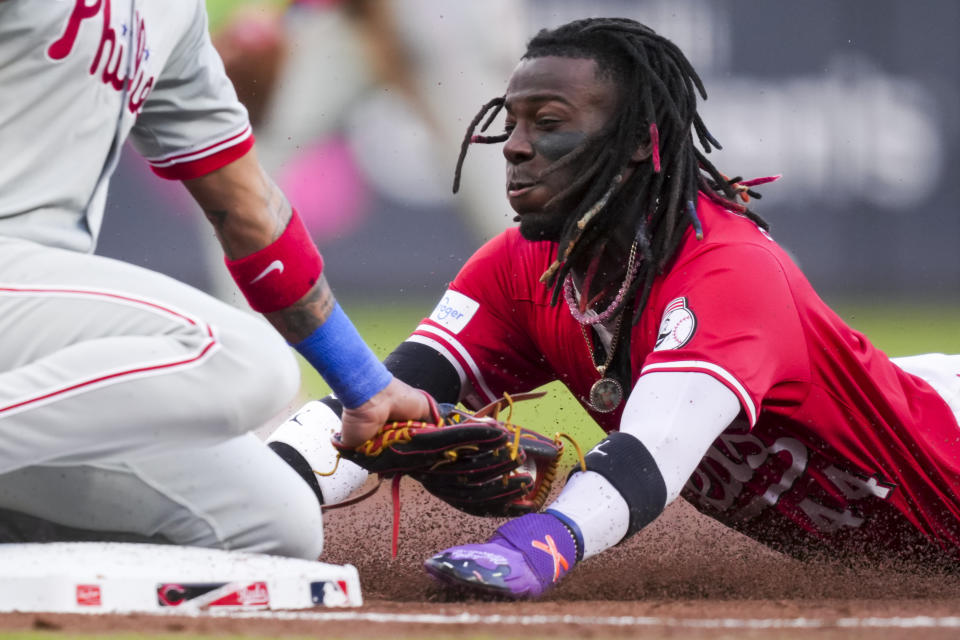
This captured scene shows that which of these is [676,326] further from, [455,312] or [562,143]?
A: [455,312]

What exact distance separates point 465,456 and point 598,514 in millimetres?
332

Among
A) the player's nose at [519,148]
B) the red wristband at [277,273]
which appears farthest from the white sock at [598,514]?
the player's nose at [519,148]

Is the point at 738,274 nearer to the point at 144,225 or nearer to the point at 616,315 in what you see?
the point at 616,315

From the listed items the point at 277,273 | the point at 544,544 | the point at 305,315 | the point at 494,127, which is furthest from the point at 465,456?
the point at 494,127

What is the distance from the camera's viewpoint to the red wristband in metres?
2.75

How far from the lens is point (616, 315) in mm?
3133

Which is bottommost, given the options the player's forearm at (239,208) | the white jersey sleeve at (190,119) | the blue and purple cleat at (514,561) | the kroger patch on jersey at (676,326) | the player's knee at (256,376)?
the blue and purple cleat at (514,561)

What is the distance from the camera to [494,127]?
27.1 feet

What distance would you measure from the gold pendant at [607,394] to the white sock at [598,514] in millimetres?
503

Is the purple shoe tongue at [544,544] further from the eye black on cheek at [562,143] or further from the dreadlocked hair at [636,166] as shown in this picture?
the eye black on cheek at [562,143]

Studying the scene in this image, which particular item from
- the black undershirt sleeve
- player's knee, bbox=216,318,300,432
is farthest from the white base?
the black undershirt sleeve

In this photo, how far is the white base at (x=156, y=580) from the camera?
2.30m

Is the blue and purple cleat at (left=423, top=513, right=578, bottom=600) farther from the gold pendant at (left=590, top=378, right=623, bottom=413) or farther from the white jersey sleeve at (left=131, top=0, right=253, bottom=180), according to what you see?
the white jersey sleeve at (left=131, top=0, right=253, bottom=180)

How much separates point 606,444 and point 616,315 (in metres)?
0.51
